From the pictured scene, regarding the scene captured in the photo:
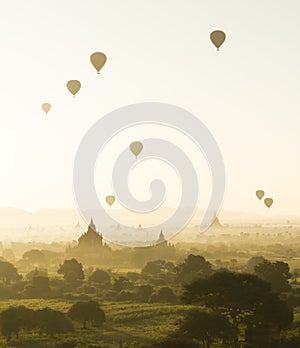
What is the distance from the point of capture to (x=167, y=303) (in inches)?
3152

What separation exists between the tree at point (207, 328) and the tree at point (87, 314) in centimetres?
1735

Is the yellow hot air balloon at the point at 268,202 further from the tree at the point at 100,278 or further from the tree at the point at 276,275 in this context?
the tree at the point at 276,275

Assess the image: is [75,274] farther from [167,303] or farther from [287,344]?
[287,344]

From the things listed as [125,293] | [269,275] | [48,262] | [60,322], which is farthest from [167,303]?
[48,262]

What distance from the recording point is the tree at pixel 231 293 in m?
48.0

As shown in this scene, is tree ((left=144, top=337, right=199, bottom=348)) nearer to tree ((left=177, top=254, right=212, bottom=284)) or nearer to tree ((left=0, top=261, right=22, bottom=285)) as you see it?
tree ((left=177, top=254, right=212, bottom=284))

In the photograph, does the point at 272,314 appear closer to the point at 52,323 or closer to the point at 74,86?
the point at 52,323

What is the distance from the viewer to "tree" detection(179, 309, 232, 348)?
46594 mm

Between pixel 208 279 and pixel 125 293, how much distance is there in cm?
4004

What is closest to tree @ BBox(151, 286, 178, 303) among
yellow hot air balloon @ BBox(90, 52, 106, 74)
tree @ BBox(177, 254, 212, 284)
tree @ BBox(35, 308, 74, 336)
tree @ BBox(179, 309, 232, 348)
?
tree @ BBox(177, 254, 212, 284)

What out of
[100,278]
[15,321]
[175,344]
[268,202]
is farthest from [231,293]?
[268,202]

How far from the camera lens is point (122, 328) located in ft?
200

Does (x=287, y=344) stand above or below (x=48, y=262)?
below

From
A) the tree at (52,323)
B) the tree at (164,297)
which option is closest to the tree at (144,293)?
the tree at (164,297)
